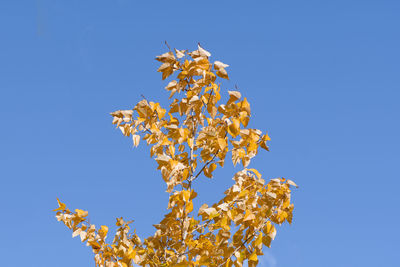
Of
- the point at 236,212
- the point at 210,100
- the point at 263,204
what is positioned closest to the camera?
the point at 236,212

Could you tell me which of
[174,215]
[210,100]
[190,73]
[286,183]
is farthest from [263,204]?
[190,73]

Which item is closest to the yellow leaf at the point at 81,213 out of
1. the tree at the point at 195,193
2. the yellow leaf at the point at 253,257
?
the tree at the point at 195,193

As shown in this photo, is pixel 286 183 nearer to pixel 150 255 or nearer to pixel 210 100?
pixel 210 100

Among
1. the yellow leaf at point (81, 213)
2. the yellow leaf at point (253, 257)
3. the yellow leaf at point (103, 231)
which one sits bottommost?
the yellow leaf at point (253, 257)

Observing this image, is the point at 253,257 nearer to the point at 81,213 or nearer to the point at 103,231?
the point at 103,231

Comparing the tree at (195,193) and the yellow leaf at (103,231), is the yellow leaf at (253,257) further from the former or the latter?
the yellow leaf at (103,231)

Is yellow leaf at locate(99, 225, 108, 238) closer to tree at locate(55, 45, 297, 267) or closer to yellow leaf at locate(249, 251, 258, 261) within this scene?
tree at locate(55, 45, 297, 267)

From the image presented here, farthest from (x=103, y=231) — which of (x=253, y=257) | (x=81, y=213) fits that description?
(x=253, y=257)

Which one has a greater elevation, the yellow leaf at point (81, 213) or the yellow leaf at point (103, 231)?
the yellow leaf at point (81, 213)

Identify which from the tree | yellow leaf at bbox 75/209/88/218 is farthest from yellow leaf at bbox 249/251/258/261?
yellow leaf at bbox 75/209/88/218

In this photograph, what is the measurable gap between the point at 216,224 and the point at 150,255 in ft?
2.73

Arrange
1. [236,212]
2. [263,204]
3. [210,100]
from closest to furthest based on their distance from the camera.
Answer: [236,212], [263,204], [210,100]

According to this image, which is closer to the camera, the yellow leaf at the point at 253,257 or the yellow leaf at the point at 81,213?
the yellow leaf at the point at 253,257

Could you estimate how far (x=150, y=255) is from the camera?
4.41 meters
